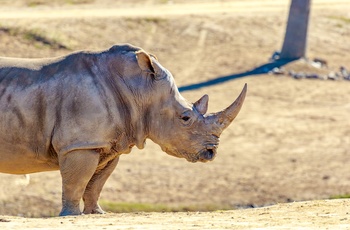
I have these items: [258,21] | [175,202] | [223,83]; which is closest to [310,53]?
[258,21]

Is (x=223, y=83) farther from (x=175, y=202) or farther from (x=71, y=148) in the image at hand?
(x=71, y=148)

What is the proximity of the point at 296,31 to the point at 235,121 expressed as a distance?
6.41 meters

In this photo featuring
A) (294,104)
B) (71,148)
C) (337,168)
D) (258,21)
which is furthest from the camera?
(258,21)

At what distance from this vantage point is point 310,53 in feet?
121

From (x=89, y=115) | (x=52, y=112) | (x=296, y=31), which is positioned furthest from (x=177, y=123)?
(x=296, y=31)

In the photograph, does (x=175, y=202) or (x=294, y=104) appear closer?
(x=175, y=202)

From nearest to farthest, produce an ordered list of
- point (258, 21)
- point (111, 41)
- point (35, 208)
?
point (35, 208) → point (111, 41) → point (258, 21)

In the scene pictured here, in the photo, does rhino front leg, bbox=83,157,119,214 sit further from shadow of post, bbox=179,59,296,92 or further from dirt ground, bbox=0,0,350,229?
shadow of post, bbox=179,59,296,92

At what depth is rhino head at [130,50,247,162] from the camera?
58.9 ft

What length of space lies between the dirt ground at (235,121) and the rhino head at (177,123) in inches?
31.1

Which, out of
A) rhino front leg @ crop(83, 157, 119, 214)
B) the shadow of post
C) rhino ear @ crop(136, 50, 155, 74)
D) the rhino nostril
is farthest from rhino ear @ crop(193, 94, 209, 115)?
the shadow of post

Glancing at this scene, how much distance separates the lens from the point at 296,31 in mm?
36188

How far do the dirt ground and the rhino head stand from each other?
0.79 meters

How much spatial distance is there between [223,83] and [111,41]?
13.2 feet
